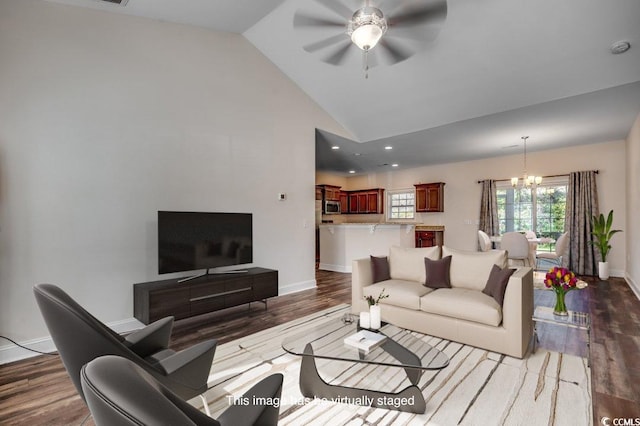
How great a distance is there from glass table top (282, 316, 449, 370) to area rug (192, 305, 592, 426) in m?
0.35

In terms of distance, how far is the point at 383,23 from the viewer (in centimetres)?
226

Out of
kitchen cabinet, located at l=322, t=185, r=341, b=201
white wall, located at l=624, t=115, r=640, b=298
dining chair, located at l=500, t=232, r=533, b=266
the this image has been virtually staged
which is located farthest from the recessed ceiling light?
kitchen cabinet, located at l=322, t=185, r=341, b=201

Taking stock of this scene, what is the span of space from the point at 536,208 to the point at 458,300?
19.4ft

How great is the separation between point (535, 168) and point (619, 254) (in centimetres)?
241

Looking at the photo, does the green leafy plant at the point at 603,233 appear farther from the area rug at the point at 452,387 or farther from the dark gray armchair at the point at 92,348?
the dark gray armchair at the point at 92,348

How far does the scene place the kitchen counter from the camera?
21.3 ft

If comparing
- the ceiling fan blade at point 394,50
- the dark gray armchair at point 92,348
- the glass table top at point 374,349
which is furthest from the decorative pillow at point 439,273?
the dark gray armchair at point 92,348

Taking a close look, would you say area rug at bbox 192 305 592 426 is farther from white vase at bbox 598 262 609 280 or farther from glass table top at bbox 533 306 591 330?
white vase at bbox 598 262 609 280

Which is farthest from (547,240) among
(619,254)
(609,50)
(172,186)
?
(172,186)

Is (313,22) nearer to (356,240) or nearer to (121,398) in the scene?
(121,398)

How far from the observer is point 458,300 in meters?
3.01

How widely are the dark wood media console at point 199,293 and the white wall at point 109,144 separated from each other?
38cm

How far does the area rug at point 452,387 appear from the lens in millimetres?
1922

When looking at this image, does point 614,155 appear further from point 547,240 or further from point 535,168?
point 547,240
